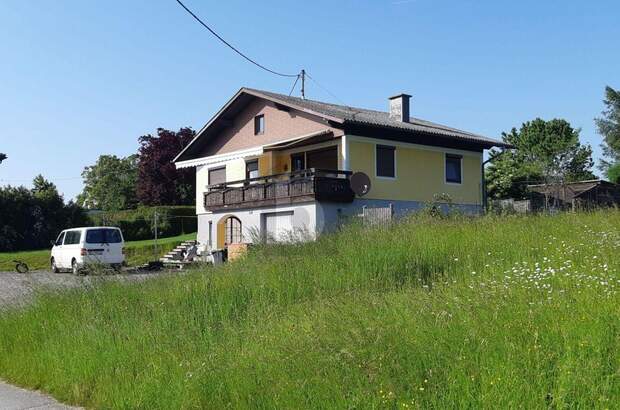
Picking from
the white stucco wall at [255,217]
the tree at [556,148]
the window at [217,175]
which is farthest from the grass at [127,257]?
the tree at [556,148]

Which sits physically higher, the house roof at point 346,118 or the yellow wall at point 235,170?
the house roof at point 346,118

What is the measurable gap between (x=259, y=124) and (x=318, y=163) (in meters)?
4.15

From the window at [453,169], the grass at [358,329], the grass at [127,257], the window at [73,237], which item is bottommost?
the grass at [127,257]

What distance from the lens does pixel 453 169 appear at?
30.3m

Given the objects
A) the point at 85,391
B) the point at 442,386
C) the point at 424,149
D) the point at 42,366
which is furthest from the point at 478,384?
the point at 424,149

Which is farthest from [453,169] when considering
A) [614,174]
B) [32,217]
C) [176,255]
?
[614,174]

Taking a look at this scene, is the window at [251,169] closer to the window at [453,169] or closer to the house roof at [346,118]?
the house roof at [346,118]

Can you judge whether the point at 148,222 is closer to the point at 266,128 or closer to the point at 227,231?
the point at 227,231

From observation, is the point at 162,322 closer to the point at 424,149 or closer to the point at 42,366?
the point at 42,366

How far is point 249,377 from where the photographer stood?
527 cm

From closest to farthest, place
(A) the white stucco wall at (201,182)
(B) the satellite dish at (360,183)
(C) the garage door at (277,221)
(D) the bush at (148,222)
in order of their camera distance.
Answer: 1. (B) the satellite dish at (360,183)
2. (C) the garage door at (277,221)
3. (A) the white stucco wall at (201,182)
4. (D) the bush at (148,222)

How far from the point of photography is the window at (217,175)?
3450 centimetres

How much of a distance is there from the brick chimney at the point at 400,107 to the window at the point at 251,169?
7.71 m

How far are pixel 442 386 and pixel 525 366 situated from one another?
23.1 inches
